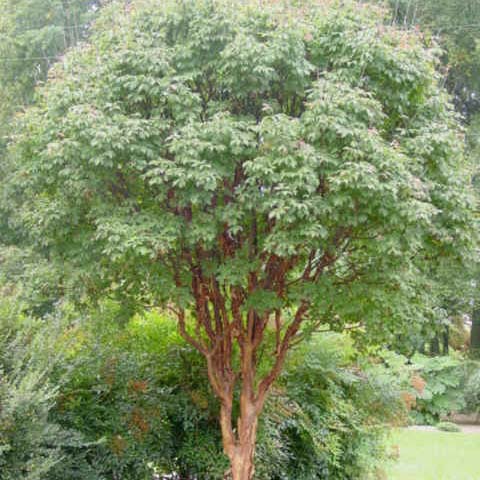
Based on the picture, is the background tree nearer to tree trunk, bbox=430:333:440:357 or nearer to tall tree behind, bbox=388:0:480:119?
tall tree behind, bbox=388:0:480:119

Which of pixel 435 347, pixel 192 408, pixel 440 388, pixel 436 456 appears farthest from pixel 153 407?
pixel 435 347

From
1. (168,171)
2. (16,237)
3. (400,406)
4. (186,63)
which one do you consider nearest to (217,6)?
(186,63)

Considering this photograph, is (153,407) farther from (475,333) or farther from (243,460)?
(475,333)

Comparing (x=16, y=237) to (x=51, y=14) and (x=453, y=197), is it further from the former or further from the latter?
(x=453, y=197)

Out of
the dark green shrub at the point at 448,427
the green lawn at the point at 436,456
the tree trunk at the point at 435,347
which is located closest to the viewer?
the green lawn at the point at 436,456

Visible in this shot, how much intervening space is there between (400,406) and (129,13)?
6298 mm

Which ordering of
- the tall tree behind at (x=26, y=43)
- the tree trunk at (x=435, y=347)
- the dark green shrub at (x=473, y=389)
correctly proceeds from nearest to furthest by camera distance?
the tall tree behind at (x=26, y=43) → the dark green shrub at (x=473, y=389) → the tree trunk at (x=435, y=347)

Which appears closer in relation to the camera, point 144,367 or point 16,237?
point 144,367

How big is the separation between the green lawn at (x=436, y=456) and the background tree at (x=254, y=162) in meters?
5.10

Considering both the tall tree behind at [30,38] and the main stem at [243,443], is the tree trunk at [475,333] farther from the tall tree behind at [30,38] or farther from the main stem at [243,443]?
the main stem at [243,443]

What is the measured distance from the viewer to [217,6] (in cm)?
643

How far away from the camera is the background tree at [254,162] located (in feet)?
18.7

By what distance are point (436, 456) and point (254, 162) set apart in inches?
445

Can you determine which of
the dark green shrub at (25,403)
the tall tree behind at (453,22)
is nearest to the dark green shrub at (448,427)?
the tall tree behind at (453,22)
